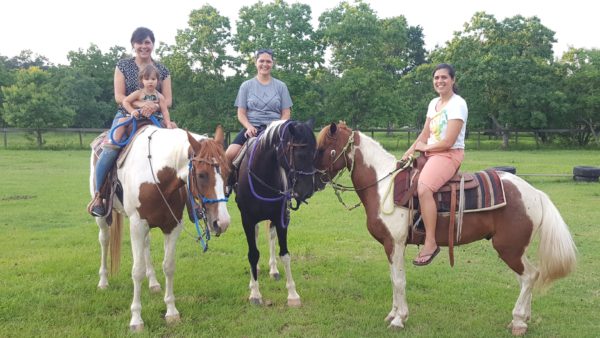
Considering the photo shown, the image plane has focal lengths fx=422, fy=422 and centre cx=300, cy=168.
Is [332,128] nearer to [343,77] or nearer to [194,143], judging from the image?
[194,143]

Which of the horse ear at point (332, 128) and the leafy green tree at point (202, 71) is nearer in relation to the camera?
the horse ear at point (332, 128)

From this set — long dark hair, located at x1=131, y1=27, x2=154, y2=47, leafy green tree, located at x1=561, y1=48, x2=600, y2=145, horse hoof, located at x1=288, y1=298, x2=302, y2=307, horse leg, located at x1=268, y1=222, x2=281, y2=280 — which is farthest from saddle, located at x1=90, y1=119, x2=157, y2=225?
leafy green tree, located at x1=561, y1=48, x2=600, y2=145

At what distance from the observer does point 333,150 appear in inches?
175

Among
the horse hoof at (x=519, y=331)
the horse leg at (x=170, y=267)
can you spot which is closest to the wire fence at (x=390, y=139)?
the horse leg at (x=170, y=267)

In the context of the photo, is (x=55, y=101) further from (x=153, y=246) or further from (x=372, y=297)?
(x=372, y=297)

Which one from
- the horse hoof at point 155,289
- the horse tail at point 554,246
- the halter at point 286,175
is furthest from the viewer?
the horse hoof at point 155,289

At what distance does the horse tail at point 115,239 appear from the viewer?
5438mm

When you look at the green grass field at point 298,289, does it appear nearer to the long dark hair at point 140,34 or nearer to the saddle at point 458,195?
the saddle at point 458,195

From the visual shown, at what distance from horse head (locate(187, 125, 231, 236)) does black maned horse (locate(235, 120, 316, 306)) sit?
2.86ft

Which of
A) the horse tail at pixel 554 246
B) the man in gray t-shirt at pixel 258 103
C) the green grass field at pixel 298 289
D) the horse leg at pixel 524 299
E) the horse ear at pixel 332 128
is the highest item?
the man in gray t-shirt at pixel 258 103

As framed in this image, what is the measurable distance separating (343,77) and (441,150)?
1109 inches

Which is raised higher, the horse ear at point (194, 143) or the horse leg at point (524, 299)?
the horse ear at point (194, 143)

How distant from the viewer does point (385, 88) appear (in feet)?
105

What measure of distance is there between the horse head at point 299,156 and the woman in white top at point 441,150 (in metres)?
1.11
